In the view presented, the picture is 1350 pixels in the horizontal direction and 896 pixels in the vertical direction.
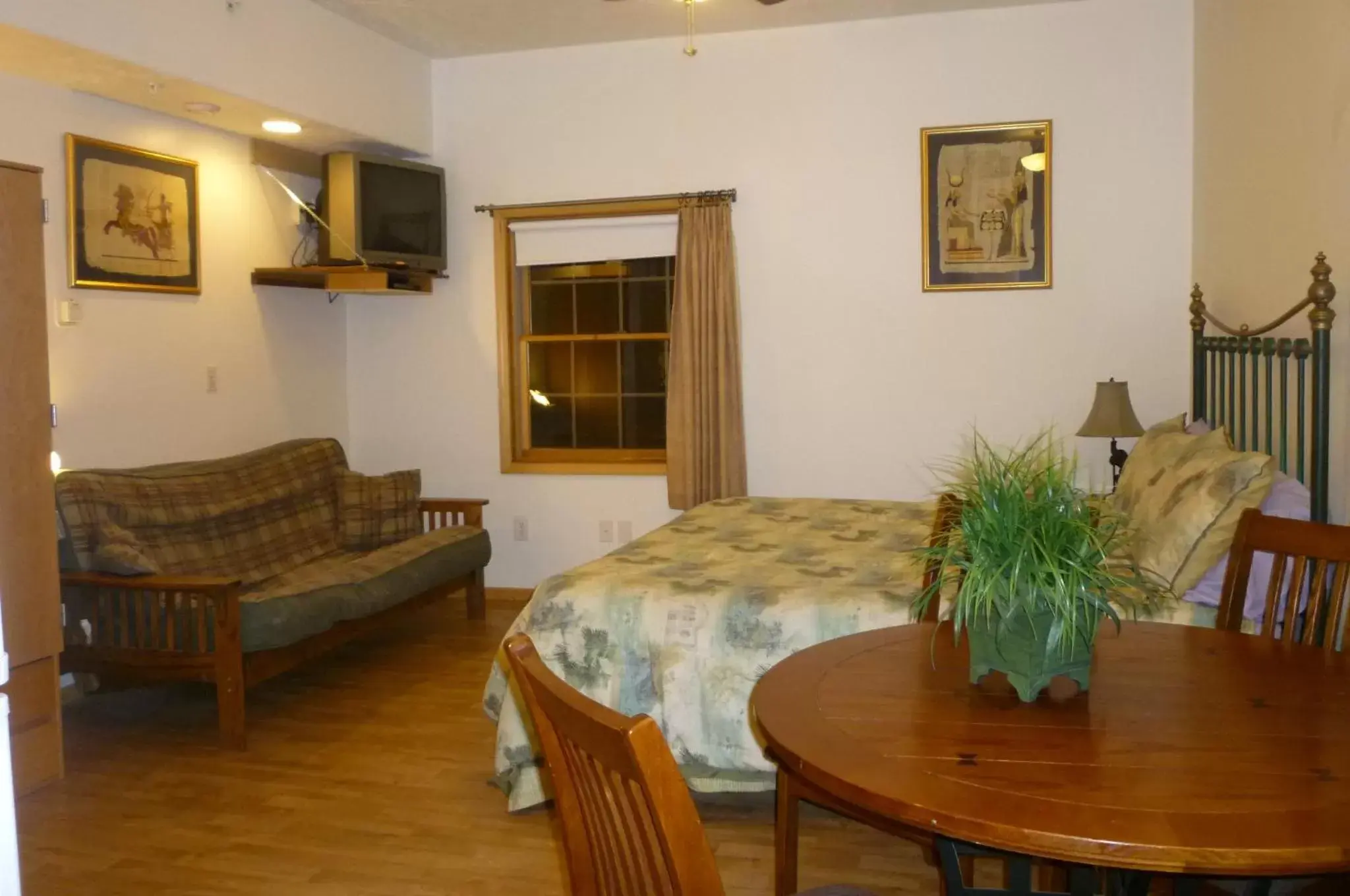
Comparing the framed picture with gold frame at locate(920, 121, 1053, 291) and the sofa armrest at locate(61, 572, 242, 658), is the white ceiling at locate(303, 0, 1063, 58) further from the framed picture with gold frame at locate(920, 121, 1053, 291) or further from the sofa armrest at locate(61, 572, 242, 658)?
the sofa armrest at locate(61, 572, 242, 658)

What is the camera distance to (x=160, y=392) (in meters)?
4.64

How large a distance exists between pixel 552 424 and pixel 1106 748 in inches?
183

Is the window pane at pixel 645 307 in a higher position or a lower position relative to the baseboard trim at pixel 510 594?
higher

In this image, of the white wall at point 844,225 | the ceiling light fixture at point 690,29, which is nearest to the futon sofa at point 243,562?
the white wall at point 844,225

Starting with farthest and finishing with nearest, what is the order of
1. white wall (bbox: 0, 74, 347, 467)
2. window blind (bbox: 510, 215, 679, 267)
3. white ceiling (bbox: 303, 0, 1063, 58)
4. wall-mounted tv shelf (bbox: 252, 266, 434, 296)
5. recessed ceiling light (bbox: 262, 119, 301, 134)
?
window blind (bbox: 510, 215, 679, 267), wall-mounted tv shelf (bbox: 252, 266, 434, 296), white ceiling (bbox: 303, 0, 1063, 58), recessed ceiling light (bbox: 262, 119, 301, 134), white wall (bbox: 0, 74, 347, 467)

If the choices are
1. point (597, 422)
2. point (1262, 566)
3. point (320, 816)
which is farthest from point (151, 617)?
point (1262, 566)

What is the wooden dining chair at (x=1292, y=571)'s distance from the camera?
6.92ft

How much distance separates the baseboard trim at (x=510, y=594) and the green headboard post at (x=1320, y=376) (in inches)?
151

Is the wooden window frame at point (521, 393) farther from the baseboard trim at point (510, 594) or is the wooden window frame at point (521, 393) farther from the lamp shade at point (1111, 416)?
the lamp shade at point (1111, 416)

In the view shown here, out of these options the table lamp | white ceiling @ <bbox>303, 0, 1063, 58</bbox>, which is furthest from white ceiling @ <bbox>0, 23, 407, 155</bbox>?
the table lamp

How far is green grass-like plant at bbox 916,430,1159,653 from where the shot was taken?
1.64 m

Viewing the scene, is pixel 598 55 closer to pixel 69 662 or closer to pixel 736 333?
pixel 736 333

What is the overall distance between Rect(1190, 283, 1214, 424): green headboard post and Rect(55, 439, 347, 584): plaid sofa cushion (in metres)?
3.67

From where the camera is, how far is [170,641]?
371 cm
